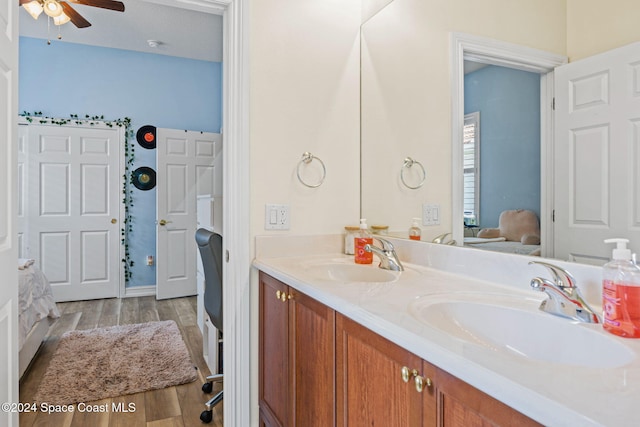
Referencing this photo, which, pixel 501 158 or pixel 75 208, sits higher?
pixel 501 158

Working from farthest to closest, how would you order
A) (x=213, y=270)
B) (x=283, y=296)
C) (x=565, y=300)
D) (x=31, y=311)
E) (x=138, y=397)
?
(x=31, y=311) → (x=138, y=397) → (x=213, y=270) → (x=283, y=296) → (x=565, y=300)

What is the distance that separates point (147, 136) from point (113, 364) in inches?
114

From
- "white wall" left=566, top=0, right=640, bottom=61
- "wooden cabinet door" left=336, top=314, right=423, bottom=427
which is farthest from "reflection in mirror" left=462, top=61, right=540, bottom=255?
"wooden cabinet door" left=336, top=314, right=423, bottom=427

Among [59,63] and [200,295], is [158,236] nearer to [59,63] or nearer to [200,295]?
[200,295]

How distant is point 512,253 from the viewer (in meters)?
1.27

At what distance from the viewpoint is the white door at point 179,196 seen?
4.62 meters

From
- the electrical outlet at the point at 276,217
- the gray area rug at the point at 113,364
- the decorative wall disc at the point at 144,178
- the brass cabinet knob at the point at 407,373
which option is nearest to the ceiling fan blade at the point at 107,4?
the decorative wall disc at the point at 144,178

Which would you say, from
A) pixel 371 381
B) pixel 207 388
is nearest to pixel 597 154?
pixel 371 381

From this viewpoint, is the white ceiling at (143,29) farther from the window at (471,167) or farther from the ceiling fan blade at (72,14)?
the window at (471,167)

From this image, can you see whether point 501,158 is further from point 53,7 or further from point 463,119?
point 53,7

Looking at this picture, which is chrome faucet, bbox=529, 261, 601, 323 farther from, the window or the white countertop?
the window

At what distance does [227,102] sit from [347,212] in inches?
29.9

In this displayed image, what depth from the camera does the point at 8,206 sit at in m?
1.30

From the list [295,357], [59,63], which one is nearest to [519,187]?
[295,357]
